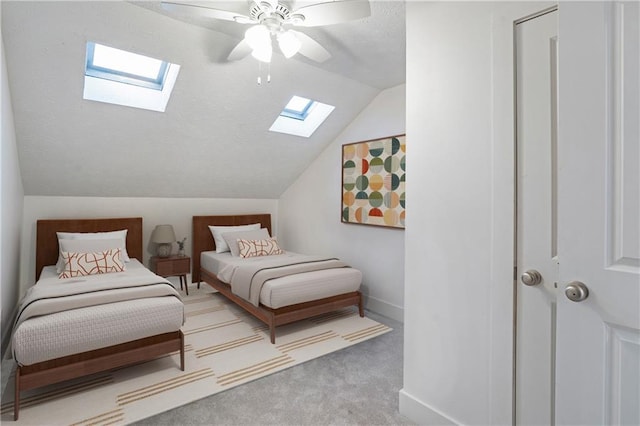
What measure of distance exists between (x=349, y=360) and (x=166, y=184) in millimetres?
3138

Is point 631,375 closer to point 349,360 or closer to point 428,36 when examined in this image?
point 428,36

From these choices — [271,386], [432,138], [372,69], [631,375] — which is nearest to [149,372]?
[271,386]

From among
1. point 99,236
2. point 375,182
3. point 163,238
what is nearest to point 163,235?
point 163,238

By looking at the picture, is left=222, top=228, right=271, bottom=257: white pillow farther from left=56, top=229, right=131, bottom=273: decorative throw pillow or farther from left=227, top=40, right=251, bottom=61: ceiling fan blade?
left=227, top=40, right=251, bottom=61: ceiling fan blade

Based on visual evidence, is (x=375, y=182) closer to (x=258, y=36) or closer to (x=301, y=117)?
(x=301, y=117)

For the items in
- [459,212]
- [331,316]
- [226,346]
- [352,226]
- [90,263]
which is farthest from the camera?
[352,226]

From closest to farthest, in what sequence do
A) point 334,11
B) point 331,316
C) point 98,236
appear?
point 334,11, point 331,316, point 98,236

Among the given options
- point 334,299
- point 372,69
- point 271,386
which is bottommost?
point 271,386

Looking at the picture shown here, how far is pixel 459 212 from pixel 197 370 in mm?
2154

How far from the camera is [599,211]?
1.03 metres

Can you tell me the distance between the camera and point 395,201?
3621 millimetres

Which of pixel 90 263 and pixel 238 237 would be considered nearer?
pixel 90 263

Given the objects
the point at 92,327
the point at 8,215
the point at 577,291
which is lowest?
the point at 92,327

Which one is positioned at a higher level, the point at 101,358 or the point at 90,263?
the point at 90,263
